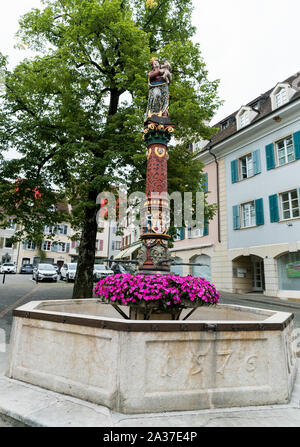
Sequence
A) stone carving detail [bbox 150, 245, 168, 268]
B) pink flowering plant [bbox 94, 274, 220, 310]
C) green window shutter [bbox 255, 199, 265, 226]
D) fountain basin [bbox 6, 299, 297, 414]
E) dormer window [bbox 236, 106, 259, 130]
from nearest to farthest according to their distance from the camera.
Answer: fountain basin [bbox 6, 299, 297, 414] → pink flowering plant [bbox 94, 274, 220, 310] → stone carving detail [bbox 150, 245, 168, 268] → green window shutter [bbox 255, 199, 265, 226] → dormer window [bbox 236, 106, 259, 130]

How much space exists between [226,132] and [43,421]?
2314 cm

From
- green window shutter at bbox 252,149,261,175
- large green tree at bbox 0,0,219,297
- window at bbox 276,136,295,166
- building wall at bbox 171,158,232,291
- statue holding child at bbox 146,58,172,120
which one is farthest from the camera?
building wall at bbox 171,158,232,291

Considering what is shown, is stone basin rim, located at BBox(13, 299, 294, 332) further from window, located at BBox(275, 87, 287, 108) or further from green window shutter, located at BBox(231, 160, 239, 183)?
window, located at BBox(275, 87, 287, 108)

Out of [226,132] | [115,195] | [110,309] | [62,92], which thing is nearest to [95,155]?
[115,195]

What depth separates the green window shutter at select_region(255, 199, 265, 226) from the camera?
1795 cm

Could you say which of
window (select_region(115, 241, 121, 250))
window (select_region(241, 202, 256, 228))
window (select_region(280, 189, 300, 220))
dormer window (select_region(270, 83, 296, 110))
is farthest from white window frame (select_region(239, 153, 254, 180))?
window (select_region(115, 241, 121, 250))

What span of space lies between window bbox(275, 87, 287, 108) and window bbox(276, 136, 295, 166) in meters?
2.60

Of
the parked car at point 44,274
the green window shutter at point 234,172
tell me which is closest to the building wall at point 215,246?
the green window shutter at point 234,172

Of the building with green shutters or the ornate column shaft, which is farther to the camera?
the building with green shutters

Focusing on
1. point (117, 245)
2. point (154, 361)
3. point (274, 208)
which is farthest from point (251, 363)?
point (117, 245)

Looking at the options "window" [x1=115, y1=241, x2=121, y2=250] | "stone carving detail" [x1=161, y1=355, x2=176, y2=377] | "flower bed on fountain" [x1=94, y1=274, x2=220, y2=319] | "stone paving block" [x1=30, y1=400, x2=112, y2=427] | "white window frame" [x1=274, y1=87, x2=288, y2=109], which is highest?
"white window frame" [x1=274, y1=87, x2=288, y2=109]

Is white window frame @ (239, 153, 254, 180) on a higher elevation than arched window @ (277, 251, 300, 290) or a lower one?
higher

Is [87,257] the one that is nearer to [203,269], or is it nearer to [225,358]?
[225,358]

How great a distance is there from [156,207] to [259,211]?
13.2 meters
